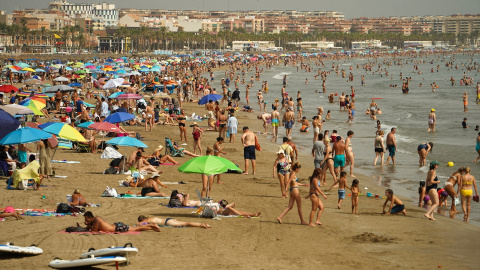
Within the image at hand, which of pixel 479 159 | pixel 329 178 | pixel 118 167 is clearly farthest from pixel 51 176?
pixel 479 159

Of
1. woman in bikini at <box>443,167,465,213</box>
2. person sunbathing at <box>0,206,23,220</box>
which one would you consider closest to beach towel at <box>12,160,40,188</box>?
person sunbathing at <box>0,206,23,220</box>

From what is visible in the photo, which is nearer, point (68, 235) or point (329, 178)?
point (68, 235)

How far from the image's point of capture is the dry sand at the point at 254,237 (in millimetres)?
8234

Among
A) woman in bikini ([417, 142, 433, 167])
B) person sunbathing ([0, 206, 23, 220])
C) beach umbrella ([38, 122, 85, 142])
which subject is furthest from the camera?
woman in bikini ([417, 142, 433, 167])

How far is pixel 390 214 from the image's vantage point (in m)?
11.8

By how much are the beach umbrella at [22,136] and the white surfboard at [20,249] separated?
4.82 m

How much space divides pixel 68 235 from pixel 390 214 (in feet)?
19.4

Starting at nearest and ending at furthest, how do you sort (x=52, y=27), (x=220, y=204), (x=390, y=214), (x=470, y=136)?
1. (x=220, y=204)
2. (x=390, y=214)
3. (x=470, y=136)
4. (x=52, y=27)

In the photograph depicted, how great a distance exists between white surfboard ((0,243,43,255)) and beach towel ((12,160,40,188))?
426 centimetres

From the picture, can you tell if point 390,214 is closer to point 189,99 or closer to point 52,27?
point 189,99

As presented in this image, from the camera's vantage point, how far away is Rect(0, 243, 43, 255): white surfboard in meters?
7.64

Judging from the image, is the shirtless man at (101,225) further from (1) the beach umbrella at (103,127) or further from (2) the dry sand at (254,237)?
(1) the beach umbrella at (103,127)

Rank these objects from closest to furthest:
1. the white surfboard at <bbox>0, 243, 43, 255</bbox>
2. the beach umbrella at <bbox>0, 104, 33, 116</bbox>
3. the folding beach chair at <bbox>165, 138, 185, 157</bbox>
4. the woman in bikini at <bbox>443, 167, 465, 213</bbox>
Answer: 1. the white surfboard at <bbox>0, 243, 43, 255</bbox>
2. the woman in bikini at <bbox>443, 167, 465, 213</bbox>
3. the beach umbrella at <bbox>0, 104, 33, 116</bbox>
4. the folding beach chair at <bbox>165, 138, 185, 157</bbox>

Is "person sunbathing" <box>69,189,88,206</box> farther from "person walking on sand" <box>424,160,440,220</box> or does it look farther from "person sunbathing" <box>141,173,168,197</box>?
"person walking on sand" <box>424,160,440,220</box>
